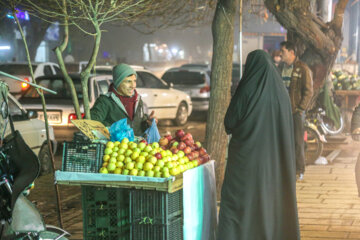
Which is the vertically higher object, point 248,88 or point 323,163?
point 248,88

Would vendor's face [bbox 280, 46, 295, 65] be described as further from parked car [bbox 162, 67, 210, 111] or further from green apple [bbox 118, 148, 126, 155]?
parked car [bbox 162, 67, 210, 111]

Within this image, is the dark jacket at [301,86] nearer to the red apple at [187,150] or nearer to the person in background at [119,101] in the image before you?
the person in background at [119,101]

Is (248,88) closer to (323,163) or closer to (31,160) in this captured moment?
(31,160)

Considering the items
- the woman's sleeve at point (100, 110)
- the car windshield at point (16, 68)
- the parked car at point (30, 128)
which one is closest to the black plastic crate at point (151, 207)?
the woman's sleeve at point (100, 110)

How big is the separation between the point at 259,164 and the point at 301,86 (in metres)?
4.38

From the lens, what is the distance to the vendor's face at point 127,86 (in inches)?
252

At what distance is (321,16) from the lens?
50.0 feet

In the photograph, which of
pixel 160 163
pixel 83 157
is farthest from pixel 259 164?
pixel 83 157

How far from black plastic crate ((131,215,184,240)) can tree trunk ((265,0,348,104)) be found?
306 inches

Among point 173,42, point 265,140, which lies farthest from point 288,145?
point 173,42

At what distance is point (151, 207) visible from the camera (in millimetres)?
5141

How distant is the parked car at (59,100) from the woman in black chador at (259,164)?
27.6ft

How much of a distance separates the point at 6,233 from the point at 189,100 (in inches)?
607

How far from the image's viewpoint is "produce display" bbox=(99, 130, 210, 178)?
17.4 feet
